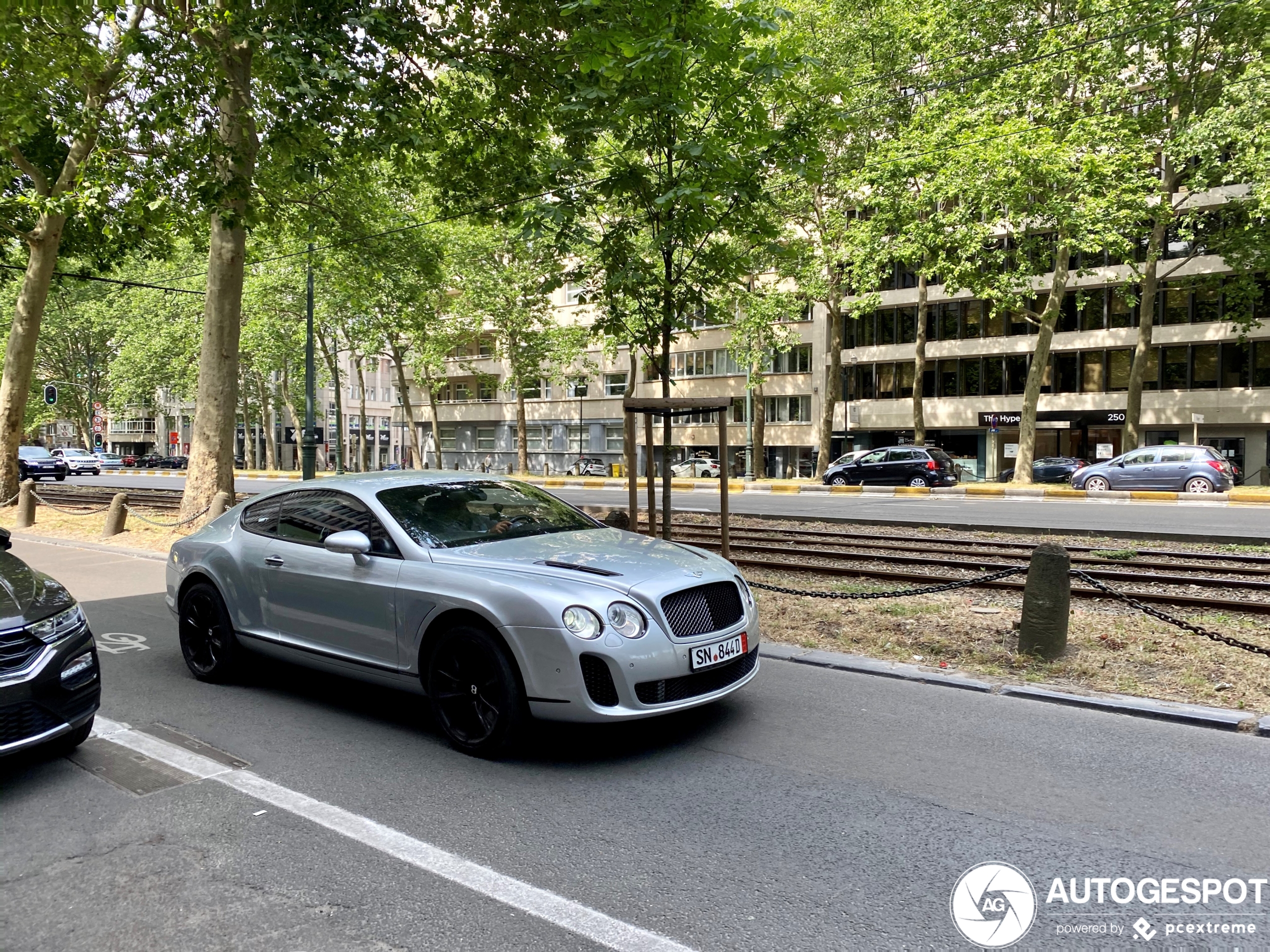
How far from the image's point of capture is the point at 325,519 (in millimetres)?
5508

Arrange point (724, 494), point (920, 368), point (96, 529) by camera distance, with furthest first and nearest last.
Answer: point (920, 368) < point (96, 529) < point (724, 494)

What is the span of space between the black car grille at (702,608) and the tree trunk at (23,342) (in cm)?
2001

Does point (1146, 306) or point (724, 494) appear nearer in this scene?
point (724, 494)

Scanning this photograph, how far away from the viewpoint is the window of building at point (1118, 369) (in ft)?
127

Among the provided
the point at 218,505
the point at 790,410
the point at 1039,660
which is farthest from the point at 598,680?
the point at 790,410

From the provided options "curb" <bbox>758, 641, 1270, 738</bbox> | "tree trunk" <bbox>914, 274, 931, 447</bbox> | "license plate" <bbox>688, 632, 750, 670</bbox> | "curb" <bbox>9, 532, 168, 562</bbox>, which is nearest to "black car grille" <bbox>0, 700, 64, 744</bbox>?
"license plate" <bbox>688, 632, 750, 670</bbox>

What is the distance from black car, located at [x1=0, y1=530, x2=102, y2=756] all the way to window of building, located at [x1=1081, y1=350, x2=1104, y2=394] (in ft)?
140

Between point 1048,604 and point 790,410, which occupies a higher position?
point 790,410

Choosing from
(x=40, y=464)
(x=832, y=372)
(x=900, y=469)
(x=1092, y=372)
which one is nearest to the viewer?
(x=900, y=469)

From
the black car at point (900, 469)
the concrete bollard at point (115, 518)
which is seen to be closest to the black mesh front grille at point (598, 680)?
the concrete bollard at point (115, 518)

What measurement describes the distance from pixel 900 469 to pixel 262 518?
2618 centimetres

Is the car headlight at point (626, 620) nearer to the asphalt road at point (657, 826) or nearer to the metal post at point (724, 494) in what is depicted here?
the asphalt road at point (657, 826)

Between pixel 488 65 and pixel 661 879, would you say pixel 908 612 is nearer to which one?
pixel 661 879

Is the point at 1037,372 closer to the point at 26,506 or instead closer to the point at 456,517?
the point at 456,517
